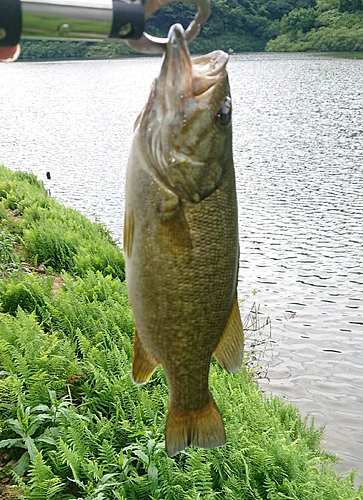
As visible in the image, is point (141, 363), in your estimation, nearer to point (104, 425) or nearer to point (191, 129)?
point (191, 129)

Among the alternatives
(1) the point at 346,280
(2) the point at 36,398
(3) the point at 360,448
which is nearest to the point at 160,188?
(2) the point at 36,398

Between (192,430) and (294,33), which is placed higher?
(294,33)

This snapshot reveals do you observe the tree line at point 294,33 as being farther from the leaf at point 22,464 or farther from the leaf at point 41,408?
the leaf at point 22,464

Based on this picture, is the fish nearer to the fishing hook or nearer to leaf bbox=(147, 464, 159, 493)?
the fishing hook

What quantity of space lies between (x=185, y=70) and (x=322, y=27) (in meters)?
85.5

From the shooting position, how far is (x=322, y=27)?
7912cm

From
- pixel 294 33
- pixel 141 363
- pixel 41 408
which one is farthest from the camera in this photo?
pixel 294 33

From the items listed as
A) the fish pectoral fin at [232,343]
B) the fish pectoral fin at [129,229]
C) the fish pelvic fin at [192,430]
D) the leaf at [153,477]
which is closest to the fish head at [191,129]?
the fish pectoral fin at [129,229]

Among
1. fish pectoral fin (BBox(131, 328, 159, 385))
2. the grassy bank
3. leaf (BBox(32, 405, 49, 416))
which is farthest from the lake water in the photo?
fish pectoral fin (BBox(131, 328, 159, 385))

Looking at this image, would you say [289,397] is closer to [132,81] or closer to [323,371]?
[323,371]

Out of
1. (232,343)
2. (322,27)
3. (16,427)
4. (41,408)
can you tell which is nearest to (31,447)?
(16,427)

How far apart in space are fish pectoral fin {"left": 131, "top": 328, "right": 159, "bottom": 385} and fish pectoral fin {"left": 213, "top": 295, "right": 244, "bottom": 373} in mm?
221

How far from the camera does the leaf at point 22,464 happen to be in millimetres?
4000

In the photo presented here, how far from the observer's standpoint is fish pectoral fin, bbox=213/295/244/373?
181 centimetres
